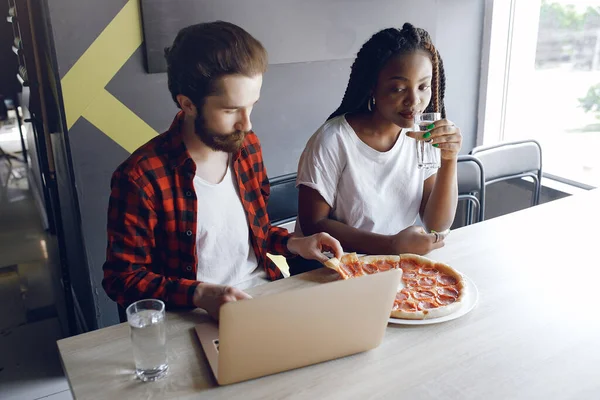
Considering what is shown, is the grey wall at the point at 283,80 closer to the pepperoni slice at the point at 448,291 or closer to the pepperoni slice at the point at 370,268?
the pepperoni slice at the point at 370,268

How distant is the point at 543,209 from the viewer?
67.3 inches

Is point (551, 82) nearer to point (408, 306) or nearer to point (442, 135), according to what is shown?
point (442, 135)

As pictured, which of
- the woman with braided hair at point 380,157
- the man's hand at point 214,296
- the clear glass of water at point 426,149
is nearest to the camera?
the man's hand at point 214,296

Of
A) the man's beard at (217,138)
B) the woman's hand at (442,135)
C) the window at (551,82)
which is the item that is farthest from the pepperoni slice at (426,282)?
the window at (551,82)

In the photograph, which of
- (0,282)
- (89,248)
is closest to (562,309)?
(89,248)

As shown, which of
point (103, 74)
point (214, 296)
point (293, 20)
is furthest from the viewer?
point (293, 20)

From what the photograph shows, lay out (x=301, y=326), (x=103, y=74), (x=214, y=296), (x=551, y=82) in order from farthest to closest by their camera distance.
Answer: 1. (x=551, y=82)
2. (x=103, y=74)
3. (x=214, y=296)
4. (x=301, y=326)

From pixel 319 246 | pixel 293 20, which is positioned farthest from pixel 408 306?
pixel 293 20

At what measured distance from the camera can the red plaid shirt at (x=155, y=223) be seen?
1.19 m

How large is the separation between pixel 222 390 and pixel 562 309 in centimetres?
74

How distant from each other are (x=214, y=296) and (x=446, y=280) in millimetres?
539

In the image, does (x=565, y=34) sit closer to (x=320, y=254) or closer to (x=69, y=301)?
(x=320, y=254)

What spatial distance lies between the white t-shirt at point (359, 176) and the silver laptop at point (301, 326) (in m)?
0.69

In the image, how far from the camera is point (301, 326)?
904 mm
